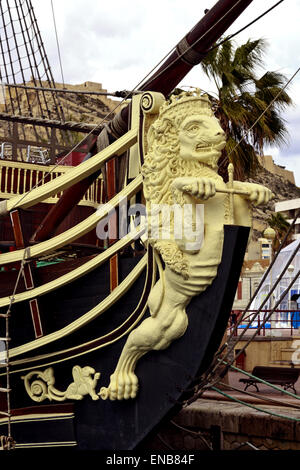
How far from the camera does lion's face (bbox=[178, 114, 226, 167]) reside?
249 inches

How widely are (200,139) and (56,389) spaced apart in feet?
9.63

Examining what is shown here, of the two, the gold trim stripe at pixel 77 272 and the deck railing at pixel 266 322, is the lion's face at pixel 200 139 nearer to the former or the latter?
the gold trim stripe at pixel 77 272

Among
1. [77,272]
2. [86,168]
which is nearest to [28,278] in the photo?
[77,272]

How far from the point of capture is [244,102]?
524 inches

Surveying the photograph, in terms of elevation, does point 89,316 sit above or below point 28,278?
below

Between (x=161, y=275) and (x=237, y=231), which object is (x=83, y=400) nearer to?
(x=161, y=275)

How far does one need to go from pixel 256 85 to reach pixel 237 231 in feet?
27.6

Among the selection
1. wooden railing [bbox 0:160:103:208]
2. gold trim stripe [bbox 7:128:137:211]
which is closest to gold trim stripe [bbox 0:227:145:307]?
gold trim stripe [bbox 7:128:137:211]

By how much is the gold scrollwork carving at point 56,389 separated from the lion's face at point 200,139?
7.62 feet

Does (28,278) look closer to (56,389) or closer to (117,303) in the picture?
(117,303)

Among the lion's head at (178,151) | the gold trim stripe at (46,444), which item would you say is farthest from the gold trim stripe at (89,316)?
the gold trim stripe at (46,444)

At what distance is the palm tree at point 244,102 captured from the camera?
41.8ft

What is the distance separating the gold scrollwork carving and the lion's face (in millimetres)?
2323
